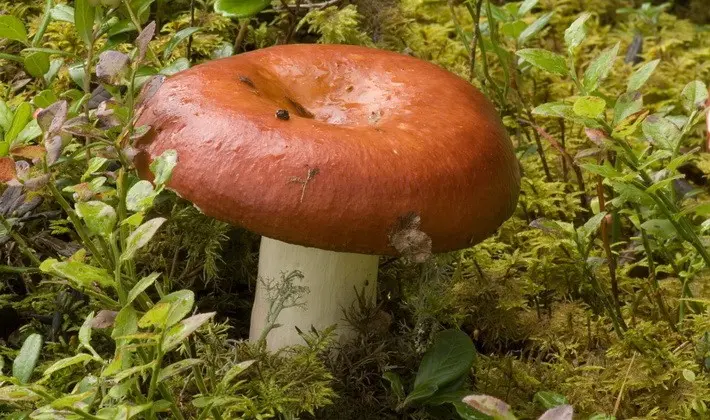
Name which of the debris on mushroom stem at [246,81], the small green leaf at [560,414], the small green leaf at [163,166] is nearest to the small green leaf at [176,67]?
the debris on mushroom stem at [246,81]

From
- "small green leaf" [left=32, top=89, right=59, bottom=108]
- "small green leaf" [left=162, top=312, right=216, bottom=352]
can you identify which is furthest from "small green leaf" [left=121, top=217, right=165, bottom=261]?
"small green leaf" [left=32, top=89, right=59, bottom=108]

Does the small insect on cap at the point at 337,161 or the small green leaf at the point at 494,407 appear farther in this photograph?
the small insect on cap at the point at 337,161

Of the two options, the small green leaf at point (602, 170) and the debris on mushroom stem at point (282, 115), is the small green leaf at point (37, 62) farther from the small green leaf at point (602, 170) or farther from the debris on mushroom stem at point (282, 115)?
the small green leaf at point (602, 170)

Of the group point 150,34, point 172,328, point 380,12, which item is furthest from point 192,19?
point 172,328

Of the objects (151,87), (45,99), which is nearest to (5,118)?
(45,99)

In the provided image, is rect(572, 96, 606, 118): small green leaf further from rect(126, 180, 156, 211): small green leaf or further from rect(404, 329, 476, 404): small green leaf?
rect(126, 180, 156, 211): small green leaf

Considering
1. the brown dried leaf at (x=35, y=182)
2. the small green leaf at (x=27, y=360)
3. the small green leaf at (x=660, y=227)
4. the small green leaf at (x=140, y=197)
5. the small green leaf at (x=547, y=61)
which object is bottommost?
the small green leaf at (x=27, y=360)

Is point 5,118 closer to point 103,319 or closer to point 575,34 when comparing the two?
point 103,319
